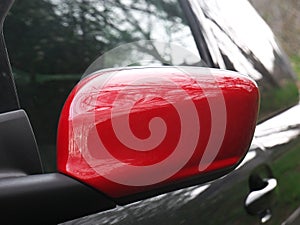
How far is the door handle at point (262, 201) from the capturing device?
76.8 inches

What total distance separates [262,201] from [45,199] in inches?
38.7

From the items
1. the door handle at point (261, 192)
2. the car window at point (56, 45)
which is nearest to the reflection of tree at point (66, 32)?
the car window at point (56, 45)

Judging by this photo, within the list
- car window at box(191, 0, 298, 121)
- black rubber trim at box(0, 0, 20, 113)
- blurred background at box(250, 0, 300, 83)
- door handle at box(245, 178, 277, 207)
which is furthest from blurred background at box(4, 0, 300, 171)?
blurred background at box(250, 0, 300, 83)

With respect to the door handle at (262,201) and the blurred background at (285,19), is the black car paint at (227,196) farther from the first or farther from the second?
the blurred background at (285,19)

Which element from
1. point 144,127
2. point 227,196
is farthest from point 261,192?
point 144,127

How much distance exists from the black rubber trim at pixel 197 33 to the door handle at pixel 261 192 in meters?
0.39

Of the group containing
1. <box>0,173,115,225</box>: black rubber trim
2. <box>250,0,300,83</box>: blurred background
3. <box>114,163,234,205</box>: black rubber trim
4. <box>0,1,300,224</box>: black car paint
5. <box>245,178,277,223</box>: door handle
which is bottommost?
<box>250,0,300,83</box>: blurred background

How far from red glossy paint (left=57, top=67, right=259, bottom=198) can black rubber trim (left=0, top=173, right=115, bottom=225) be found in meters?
0.02

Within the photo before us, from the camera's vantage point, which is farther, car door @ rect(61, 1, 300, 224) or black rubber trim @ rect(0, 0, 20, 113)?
car door @ rect(61, 1, 300, 224)

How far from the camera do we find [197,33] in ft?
6.73

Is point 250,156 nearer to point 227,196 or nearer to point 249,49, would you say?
point 227,196

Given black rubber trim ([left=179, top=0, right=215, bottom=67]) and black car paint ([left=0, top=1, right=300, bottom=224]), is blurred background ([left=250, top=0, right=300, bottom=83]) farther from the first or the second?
A: black rubber trim ([left=179, top=0, right=215, bottom=67])

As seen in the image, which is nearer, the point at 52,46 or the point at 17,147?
the point at 17,147

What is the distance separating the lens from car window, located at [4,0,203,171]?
150cm
